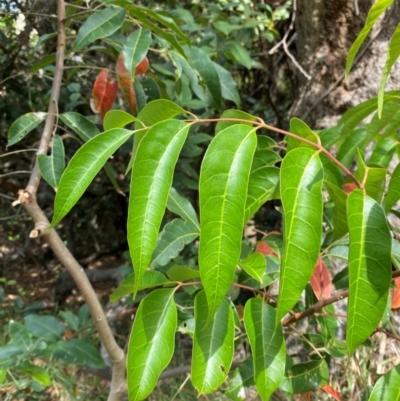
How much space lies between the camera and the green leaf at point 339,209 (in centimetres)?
56

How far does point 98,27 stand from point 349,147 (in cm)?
56

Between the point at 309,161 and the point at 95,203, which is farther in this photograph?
→ the point at 95,203

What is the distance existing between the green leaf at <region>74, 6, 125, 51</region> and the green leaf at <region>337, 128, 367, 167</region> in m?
0.52

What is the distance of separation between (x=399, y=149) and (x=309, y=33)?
102 centimetres

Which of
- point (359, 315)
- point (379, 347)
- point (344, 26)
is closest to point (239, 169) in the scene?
point (359, 315)

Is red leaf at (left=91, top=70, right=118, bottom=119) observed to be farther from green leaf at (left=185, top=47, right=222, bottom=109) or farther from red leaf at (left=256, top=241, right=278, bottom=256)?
red leaf at (left=256, top=241, right=278, bottom=256)

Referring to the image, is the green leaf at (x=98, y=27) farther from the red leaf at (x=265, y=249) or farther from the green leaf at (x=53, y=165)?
the red leaf at (x=265, y=249)

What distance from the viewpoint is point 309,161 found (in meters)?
0.47

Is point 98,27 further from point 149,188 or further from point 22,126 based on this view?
point 149,188

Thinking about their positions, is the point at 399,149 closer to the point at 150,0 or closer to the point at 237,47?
the point at 237,47

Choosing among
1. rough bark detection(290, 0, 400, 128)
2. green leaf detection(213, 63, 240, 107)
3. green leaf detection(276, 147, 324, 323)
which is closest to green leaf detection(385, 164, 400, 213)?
green leaf detection(276, 147, 324, 323)

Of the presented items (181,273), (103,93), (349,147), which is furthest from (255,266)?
(103,93)

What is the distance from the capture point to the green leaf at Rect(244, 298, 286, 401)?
1.80 ft

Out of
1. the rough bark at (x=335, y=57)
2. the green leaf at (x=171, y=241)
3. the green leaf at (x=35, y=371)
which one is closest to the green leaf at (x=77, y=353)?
the green leaf at (x=35, y=371)
